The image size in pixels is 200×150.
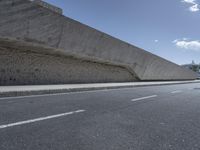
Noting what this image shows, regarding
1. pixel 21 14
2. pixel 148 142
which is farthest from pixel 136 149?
pixel 21 14

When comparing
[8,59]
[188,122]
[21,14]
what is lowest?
[188,122]

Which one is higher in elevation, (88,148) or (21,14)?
(21,14)

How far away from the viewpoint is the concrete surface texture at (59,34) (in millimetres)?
9133

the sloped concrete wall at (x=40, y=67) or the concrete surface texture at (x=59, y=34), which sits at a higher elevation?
the concrete surface texture at (x=59, y=34)

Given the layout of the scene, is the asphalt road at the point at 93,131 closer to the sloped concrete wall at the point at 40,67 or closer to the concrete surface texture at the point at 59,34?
the concrete surface texture at the point at 59,34

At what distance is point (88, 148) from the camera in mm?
2795

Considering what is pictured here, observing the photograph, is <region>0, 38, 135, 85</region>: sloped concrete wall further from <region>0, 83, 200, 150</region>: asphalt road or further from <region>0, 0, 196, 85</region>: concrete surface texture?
<region>0, 83, 200, 150</region>: asphalt road

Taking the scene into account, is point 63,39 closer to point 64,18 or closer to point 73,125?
point 64,18

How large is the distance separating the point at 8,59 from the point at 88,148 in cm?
956

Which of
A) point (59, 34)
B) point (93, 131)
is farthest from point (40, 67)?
point (93, 131)

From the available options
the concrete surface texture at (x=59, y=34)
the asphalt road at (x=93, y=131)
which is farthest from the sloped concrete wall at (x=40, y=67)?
the asphalt road at (x=93, y=131)

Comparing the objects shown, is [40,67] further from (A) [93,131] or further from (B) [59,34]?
(A) [93,131]

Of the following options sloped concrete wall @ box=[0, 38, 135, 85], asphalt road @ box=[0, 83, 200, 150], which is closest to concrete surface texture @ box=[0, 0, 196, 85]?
sloped concrete wall @ box=[0, 38, 135, 85]

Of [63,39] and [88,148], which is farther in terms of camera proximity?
[63,39]
